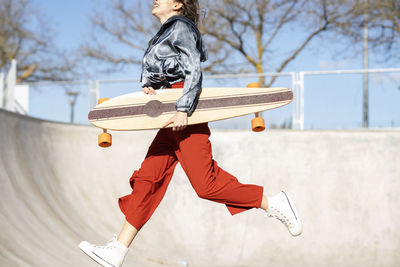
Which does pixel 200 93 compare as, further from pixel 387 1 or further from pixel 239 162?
pixel 387 1

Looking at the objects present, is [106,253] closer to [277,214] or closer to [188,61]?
[277,214]

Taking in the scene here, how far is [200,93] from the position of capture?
112 inches

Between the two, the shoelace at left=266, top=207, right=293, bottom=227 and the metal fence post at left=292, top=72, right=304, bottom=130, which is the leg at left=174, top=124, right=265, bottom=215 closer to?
the shoelace at left=266, top=207, right=293, bottom=227

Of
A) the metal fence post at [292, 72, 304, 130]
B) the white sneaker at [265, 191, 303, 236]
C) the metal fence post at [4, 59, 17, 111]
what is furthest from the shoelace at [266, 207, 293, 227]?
the metal fence post at [4, 59, 17, 111]

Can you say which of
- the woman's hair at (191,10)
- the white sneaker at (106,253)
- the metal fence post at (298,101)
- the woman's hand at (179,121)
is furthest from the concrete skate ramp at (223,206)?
the woman's hair at (191,10)

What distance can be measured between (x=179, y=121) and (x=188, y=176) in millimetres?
346

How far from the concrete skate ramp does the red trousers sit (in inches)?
103

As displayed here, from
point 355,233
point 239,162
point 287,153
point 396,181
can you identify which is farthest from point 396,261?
point 239,162

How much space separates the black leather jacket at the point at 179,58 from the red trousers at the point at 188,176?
0.20 metres

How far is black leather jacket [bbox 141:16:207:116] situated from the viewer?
2.62 metres

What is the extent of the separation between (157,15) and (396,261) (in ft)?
16.7

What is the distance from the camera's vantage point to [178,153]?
108 inches

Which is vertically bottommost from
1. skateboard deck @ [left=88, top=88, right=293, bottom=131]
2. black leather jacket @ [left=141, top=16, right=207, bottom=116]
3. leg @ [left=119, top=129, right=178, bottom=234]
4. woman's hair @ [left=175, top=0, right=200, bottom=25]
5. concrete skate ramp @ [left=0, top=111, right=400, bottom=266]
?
concrete skate ramp @ [left=0, top=111, right=400, bottom=266]

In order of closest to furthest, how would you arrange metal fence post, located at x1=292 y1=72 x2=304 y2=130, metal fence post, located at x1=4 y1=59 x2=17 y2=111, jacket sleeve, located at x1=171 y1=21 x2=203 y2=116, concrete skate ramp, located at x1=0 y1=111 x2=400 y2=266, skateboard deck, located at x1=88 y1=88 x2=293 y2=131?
1. jacket sleeve, located at x1=171 y1=21 x2=203 y2=116
2. skateboard deck, located at x1=88 y1=88 x2=293 y2=131
3. concrete skate ramp, located at x1=0 y1=111 x2=400 y2=266
4. metal fence post, located at x1=292 y1=72 x2=304 y2=130
5. metal fence post, located at x1=4 y1=59 x2=17 y2=111
